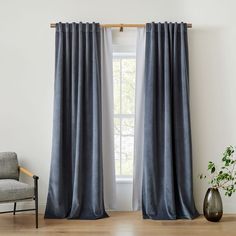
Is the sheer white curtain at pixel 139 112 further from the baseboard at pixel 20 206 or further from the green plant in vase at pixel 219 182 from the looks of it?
the baseboard at pixel 20 206

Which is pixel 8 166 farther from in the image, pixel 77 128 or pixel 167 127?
pixel 167 127

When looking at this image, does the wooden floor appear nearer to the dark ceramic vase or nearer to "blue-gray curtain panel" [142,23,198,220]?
the dark ceramic vase

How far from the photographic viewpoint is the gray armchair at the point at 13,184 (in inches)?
146

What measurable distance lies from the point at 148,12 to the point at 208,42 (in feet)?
2.62

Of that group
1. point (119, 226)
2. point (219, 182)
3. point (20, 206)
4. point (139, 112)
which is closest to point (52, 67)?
point (139, 112)

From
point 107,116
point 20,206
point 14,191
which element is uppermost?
point 107,116

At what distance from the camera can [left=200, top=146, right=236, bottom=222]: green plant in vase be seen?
4.06 m

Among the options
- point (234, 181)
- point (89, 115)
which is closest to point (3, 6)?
point (89, 115)

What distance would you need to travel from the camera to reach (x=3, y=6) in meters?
4.45

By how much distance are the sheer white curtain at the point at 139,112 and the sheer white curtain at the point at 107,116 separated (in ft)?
0.89

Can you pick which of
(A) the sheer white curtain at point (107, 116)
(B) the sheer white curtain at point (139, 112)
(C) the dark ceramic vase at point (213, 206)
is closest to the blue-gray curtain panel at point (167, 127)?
(B) the sheer white curtain at point (139, 112)

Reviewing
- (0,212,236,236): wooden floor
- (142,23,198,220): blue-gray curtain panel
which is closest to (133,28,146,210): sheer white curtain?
(142,23,198,220): blue-gray curtain panel

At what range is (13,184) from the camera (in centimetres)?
381

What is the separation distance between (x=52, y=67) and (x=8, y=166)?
125 centimetres
